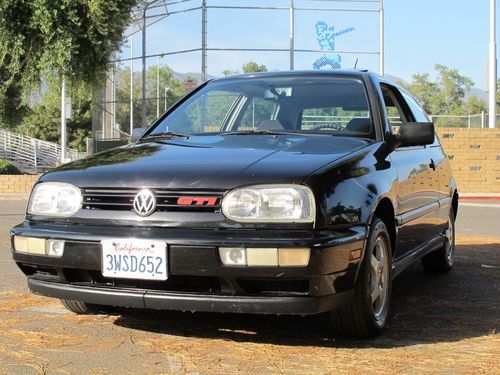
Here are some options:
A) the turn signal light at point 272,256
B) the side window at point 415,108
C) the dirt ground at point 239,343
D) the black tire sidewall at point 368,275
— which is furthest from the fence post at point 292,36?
the turn signal light at point 272,256

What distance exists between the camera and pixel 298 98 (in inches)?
185

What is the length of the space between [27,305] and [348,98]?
265 cm

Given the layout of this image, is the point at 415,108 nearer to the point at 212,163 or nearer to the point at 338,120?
the point at 338,120

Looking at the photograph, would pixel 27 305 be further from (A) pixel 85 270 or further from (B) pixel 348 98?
Result: (B) pixel 348 98

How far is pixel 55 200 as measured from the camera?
3.63 meters

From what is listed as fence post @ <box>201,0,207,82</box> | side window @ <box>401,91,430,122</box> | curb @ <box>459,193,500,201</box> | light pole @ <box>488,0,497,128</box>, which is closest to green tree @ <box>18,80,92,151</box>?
fence post @ <box>201,0,207,82</box>

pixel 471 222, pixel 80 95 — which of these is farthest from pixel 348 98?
pixel 80 95

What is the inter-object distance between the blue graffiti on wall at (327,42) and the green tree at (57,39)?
A: 7.85 m

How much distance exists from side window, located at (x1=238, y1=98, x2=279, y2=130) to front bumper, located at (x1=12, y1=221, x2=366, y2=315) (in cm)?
143

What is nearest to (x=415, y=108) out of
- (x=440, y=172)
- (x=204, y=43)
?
(x=440, y=172)

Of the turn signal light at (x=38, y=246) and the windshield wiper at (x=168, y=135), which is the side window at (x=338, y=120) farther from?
the turn signal light at (x=38, y=246)

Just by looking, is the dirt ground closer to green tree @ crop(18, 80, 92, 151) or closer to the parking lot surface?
the parking lot surface

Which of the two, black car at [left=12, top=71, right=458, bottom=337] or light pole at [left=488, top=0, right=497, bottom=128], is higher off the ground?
light pole at [left=488, top=0, right=497, bottom=128]

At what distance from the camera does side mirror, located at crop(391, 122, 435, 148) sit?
4.28m
